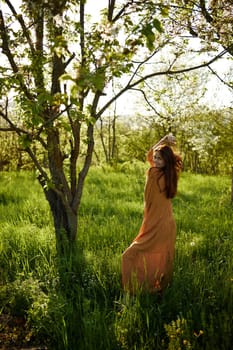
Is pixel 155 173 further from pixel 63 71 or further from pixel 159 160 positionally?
pixel 63 71

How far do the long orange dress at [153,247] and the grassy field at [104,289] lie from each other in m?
0.20

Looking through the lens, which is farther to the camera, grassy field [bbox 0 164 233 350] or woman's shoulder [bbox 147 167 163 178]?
woman's shoulder [bbox 147 167 163 178]

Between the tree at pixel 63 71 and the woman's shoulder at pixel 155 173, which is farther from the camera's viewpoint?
the woman's shoulder at pixel 155 173

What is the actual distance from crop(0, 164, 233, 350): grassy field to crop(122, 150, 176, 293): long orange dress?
0.20 metres

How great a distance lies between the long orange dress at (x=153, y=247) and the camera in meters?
4.18

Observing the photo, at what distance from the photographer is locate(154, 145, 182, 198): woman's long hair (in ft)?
13.5

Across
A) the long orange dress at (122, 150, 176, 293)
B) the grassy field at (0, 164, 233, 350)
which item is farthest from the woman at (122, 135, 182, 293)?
the grassy field at (0, 164, 233, 350)

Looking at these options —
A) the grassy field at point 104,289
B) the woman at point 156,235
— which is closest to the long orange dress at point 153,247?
the woman at point 156,235

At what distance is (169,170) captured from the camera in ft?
13.6

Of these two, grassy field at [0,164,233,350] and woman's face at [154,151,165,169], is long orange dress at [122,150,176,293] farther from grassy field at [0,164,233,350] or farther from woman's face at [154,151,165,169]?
grassy field at [0,164,233,350]

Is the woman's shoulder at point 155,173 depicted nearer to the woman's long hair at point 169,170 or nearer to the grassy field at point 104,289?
the woman's long hair at point 169,170

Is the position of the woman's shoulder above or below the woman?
above

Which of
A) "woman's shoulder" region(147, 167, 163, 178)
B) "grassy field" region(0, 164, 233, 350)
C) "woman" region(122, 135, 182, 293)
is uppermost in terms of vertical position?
"woman's shoulder" region(147, 167, 163, 178)

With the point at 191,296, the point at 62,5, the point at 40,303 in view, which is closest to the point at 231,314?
the point at 191,296
